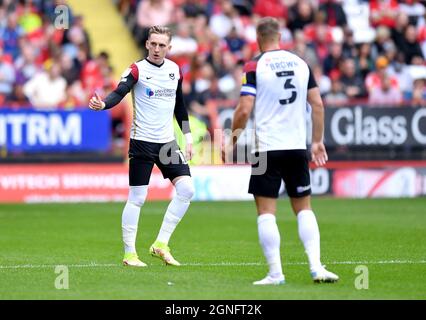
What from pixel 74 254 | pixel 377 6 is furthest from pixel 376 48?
pixel 74 254

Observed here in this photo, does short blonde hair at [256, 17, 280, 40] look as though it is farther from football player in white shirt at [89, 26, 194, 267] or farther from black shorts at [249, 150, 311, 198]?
football player in white shirt at [89, 26, 194, 267]

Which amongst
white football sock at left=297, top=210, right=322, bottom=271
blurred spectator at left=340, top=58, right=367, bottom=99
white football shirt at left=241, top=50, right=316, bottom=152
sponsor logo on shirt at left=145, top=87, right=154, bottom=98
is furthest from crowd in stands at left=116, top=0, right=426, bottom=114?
white football sock at left=297, top=210, right=322, bottom=271

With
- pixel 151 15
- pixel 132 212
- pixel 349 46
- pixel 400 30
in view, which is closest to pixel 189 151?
pixel 132 212

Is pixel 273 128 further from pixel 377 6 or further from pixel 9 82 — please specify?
pixel 377 6

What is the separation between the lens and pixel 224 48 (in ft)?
89.4

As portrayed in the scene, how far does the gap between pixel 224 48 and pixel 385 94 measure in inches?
168

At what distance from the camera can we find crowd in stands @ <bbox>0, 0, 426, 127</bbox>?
80.9ft

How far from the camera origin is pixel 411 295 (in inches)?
385

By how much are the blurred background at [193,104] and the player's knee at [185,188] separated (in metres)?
9.99

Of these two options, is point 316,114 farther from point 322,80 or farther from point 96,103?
point 322,80

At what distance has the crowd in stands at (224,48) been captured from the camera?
24.7 metres

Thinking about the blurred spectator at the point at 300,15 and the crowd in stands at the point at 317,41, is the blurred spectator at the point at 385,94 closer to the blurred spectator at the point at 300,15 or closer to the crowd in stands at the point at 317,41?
the crowd in stands at the point at 317,41
